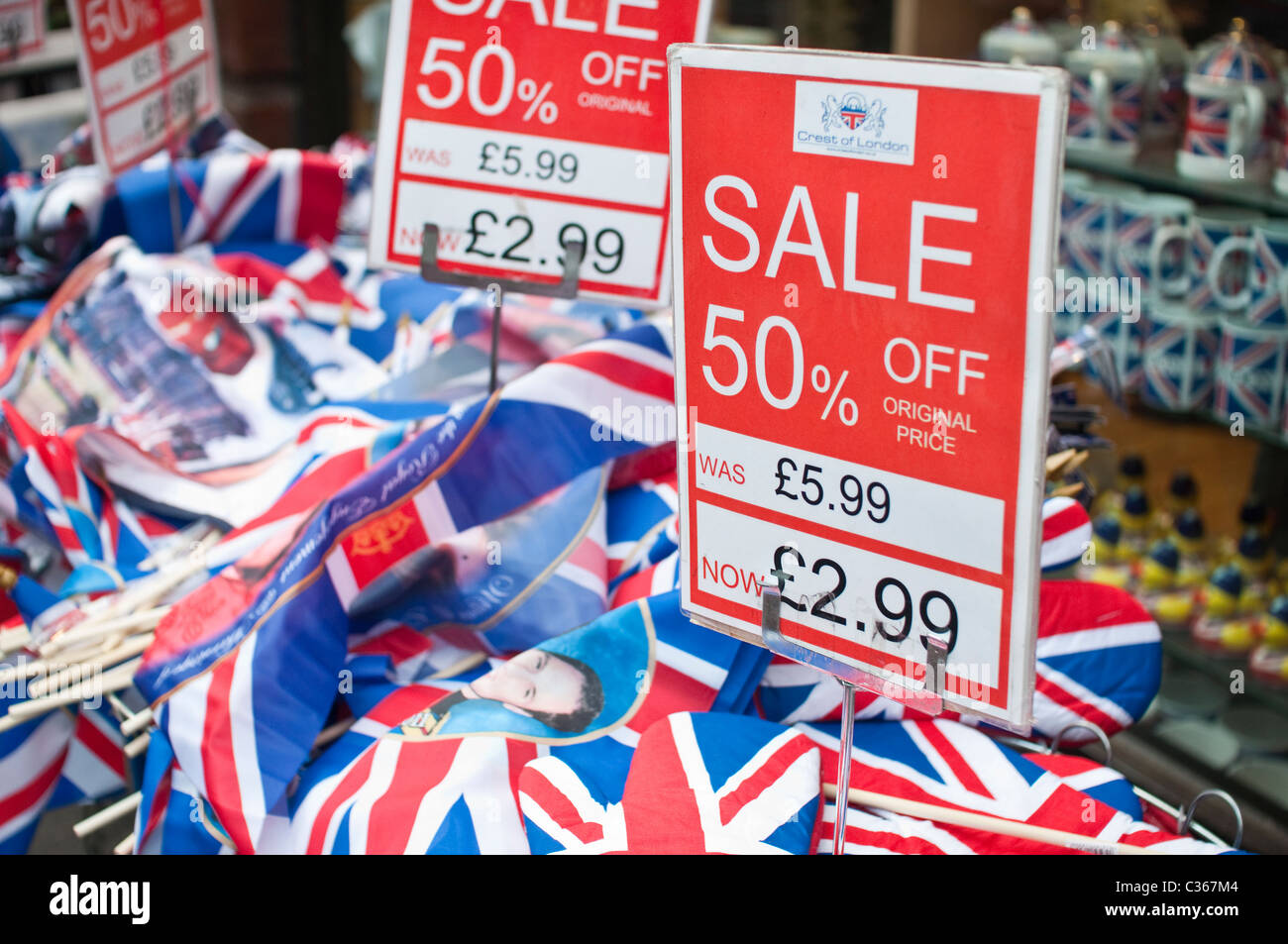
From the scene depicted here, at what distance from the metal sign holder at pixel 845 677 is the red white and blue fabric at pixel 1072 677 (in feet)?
0.71

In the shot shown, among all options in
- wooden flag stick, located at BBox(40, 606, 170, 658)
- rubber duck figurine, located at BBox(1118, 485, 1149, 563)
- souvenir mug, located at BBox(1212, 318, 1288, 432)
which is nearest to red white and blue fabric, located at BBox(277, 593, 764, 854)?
wooden flag stick, located at BBox(40, 606, 170, 658)

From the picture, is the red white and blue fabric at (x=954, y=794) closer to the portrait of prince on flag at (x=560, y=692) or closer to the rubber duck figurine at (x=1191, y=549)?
the portrait of prince on flag at (x=560, y=692)

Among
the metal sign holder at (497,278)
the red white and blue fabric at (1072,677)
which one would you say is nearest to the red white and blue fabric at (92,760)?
the metal sign holder at (497,278)

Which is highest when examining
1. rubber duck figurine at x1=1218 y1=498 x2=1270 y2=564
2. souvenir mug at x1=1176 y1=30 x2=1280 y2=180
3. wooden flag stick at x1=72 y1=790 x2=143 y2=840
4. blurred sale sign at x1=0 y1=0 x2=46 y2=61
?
blurred sale sign at x1=0 y1=0 x2=46 y2=61

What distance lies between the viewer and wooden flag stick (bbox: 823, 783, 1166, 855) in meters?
1.08

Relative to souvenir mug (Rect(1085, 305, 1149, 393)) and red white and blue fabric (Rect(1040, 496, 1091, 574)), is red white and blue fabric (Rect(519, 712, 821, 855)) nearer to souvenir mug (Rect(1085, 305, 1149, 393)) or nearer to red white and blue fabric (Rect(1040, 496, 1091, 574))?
red white and blue fabric (Rect(1040, 496, 1091, 574))

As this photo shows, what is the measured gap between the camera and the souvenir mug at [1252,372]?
223 cm

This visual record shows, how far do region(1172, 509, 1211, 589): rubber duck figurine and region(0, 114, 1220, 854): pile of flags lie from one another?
1.44 metres

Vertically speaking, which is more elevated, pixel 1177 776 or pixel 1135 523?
pixel 1135 523

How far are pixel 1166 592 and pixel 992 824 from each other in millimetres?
1760

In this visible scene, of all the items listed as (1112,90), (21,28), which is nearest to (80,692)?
(1112,90)

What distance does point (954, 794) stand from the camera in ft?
3.92

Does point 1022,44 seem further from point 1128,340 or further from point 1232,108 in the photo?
point 1128,340

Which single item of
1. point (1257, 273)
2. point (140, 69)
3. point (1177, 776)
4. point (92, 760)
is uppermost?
point (140, 69)
